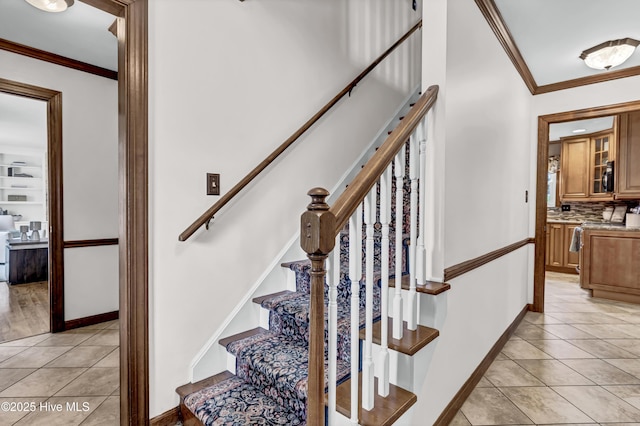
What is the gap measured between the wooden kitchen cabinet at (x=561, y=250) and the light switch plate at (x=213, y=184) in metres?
6.21

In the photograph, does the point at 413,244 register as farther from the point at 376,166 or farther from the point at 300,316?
the point at 300,316

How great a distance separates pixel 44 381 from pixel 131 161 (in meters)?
1.70

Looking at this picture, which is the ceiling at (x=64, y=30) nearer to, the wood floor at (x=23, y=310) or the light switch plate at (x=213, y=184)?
the light switch plate at (x=213, y=184)

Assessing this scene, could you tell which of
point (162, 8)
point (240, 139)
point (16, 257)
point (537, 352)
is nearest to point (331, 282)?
point (240, 139)

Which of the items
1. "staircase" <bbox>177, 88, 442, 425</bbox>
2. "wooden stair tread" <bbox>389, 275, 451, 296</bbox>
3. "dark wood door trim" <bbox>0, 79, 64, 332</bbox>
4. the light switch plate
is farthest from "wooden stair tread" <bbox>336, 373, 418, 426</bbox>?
"dark wood door trim" <bbox>0, 79, 64, 332</bbox>

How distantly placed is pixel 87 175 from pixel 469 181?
134 inches

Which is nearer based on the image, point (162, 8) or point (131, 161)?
point (131, 161)

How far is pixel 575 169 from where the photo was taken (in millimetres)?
5797

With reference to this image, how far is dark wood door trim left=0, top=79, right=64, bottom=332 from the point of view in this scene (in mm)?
2936

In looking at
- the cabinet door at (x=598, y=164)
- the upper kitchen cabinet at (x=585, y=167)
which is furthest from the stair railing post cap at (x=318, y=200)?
the cabinet door at (x=598, y=164)

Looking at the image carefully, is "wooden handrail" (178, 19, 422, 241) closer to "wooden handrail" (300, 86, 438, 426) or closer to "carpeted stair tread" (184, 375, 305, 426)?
"carpeted stair tread" (184, 375, 305, 426)

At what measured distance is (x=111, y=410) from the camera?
1823 mm

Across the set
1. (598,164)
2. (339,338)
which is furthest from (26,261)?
(598,164)

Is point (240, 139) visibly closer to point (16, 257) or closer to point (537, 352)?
point (537, 352)
